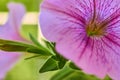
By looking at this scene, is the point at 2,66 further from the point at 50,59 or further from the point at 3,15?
the point at 3,15

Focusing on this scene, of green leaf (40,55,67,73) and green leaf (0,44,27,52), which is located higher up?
green leaf (0,44,27,52)

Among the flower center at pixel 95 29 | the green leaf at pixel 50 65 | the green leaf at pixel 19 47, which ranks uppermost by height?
the flower center at pixel 95 29

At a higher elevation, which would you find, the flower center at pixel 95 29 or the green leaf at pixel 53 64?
the flower center at pixel 95 29

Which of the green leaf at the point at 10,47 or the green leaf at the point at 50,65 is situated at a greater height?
the green leaf at the point at 10,47
